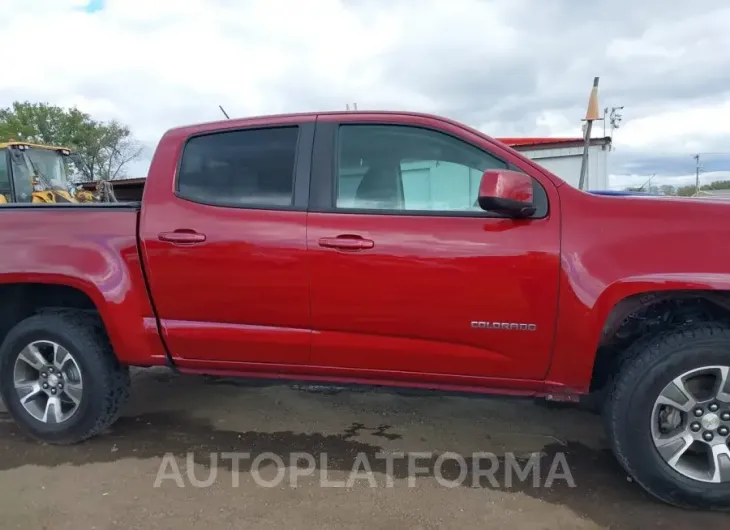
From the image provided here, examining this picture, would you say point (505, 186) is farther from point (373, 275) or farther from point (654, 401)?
point (654, 401)

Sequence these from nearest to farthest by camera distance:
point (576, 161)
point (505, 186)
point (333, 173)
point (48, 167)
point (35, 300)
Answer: point (505, 186) < point (333, 173) < point (35, 300) < point (576, 161) < point (48, 167)

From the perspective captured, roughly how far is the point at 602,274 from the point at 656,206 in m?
0.43

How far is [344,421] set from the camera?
3.79m

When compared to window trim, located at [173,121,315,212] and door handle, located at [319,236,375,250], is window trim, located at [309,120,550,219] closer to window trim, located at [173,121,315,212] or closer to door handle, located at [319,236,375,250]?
window trim, located at [173,121,315,212]

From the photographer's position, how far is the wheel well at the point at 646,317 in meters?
2.76

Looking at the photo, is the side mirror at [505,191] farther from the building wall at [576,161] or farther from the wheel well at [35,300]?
the building wall at [576,161]

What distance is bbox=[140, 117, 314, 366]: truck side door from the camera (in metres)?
3.04

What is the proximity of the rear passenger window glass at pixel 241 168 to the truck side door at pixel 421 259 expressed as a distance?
0.68 feet

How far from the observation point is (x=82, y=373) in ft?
11.1

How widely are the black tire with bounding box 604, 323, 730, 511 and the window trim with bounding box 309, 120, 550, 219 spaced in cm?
95

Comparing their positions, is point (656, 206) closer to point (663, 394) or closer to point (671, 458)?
point (663, 394)

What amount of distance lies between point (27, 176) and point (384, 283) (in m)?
13.5

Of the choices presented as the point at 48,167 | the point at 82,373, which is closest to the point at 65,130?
the point at 48,167

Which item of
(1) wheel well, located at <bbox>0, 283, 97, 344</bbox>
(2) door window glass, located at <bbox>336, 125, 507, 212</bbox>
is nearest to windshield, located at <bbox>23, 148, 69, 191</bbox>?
(1) wheel well, located at <bbox>0, 283, 97, 344</bbox>
